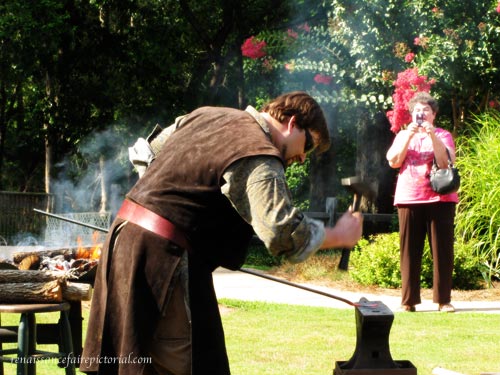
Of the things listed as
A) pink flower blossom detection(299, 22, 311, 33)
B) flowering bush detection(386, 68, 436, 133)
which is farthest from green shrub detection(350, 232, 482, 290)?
pink flower blossom detection(299, 22, 311, 33)

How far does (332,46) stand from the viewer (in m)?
14.5

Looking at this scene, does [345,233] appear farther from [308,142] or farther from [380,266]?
[380,266]

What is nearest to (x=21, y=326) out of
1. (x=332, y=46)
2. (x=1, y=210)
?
(x=332, y=46)

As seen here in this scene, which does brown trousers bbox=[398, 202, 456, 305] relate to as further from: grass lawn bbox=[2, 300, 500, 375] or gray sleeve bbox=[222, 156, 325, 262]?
gray sleeve bbox=[222, 156, 325, 262]

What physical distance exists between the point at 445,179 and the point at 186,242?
5031mm

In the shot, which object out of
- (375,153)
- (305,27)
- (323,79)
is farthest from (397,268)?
(305,27)

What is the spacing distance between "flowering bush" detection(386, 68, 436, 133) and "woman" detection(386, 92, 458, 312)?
2912 millimetres

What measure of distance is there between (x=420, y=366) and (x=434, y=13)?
7256mm

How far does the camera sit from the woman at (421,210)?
342 inches

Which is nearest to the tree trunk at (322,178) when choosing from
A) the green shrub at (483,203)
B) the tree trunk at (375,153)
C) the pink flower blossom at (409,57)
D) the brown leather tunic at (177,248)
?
the tree trunk at (375,153)

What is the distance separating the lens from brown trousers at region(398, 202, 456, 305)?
8.77m

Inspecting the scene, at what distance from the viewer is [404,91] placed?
39.4 ft

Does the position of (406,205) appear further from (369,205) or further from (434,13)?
(369,205)

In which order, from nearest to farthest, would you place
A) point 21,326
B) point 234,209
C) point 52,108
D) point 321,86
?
point 234,209 < point 21,326 < point 321,86 < point 52,108
